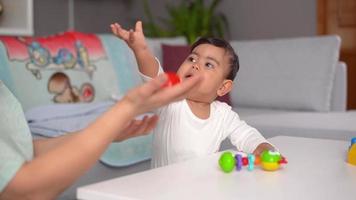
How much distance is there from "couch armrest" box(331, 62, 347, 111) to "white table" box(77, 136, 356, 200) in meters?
1.64

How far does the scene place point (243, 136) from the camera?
1.11 meters

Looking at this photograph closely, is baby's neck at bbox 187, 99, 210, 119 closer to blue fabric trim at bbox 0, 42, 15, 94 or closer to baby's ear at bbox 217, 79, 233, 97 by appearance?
baby's ear at bbox 217, 79, 233, 97

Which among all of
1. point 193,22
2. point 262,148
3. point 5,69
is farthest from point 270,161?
point 193,22

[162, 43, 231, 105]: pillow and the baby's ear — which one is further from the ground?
the baby's ear

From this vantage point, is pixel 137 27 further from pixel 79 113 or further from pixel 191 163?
pixel 79 113

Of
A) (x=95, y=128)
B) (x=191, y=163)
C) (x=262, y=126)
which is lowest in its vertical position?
(x=262, y=126)

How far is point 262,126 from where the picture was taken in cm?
211

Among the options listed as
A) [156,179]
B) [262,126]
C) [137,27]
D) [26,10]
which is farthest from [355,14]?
[156,179]

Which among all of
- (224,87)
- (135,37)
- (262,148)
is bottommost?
(262,148)

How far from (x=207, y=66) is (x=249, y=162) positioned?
0.92 ft

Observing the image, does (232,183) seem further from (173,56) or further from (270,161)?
(173,56)

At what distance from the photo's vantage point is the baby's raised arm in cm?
94

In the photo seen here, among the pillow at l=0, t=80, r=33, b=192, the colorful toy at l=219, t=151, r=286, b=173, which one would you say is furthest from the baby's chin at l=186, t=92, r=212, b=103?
the pillow at l=0, t=80, r=33, b=192

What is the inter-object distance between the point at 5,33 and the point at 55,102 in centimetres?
83
